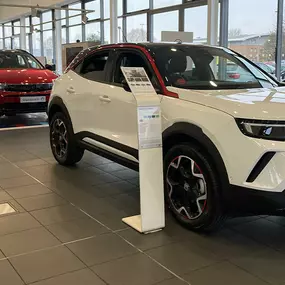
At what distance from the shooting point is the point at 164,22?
11.8 meters

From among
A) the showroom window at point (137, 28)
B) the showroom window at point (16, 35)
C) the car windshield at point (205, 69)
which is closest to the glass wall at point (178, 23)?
the showroom window at point (137, 28)

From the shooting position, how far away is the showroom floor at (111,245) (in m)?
2.45

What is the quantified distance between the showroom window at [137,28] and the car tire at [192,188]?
994cm

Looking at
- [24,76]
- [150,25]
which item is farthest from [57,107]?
[150,25]

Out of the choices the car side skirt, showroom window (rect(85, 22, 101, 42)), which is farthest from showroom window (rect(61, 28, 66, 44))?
the car side skirt

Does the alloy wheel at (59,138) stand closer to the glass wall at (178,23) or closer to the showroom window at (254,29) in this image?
the glass wall at (178,23)

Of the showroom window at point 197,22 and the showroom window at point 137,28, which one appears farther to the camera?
the showroom window at point 137,28

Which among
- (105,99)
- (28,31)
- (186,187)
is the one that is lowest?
(186,187)

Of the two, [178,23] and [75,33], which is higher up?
[75,33]

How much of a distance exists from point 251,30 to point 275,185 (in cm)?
734

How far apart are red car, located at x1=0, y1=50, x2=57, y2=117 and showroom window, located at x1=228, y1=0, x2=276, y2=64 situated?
426 centimetres

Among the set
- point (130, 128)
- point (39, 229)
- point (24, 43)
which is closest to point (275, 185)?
point (130, 128)

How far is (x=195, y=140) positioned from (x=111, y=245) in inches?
36.1

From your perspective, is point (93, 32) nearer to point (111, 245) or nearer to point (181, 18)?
point (181, 18)
